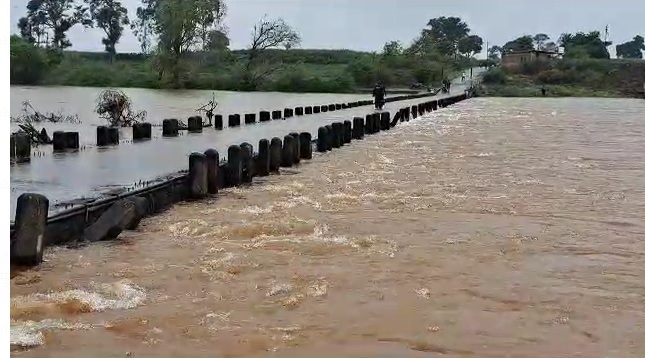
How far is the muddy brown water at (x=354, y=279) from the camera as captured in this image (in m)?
6.01

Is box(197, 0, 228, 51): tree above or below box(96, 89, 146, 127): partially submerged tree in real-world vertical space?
above

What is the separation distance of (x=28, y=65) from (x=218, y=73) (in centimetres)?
1761

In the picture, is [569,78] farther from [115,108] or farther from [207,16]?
[115,108]

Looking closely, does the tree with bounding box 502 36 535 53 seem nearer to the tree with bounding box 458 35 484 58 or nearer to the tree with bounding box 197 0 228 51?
the tree with bounding box 458 35 484 58

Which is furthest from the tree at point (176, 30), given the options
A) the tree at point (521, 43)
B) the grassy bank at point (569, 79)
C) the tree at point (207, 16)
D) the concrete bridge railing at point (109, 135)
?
the tree at point (521, 43)

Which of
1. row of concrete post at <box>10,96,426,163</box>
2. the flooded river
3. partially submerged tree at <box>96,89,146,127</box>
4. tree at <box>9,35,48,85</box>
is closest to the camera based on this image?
the flooded river

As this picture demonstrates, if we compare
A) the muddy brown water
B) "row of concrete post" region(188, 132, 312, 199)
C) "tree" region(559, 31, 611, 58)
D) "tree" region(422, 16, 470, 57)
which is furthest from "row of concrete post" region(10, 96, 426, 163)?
"tree" region(422, 16, 470, 57)

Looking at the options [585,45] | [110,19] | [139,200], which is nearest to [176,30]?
[110,19]

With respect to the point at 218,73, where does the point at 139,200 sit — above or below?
below

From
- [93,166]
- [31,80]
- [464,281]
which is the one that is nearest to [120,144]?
[93,166]

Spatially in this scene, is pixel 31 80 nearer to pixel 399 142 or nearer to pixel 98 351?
pixel 399 142

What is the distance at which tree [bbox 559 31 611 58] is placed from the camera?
12569 cm

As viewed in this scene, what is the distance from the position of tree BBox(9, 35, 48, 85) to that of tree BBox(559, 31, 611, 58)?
80.2m

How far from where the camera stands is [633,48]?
15700cm
